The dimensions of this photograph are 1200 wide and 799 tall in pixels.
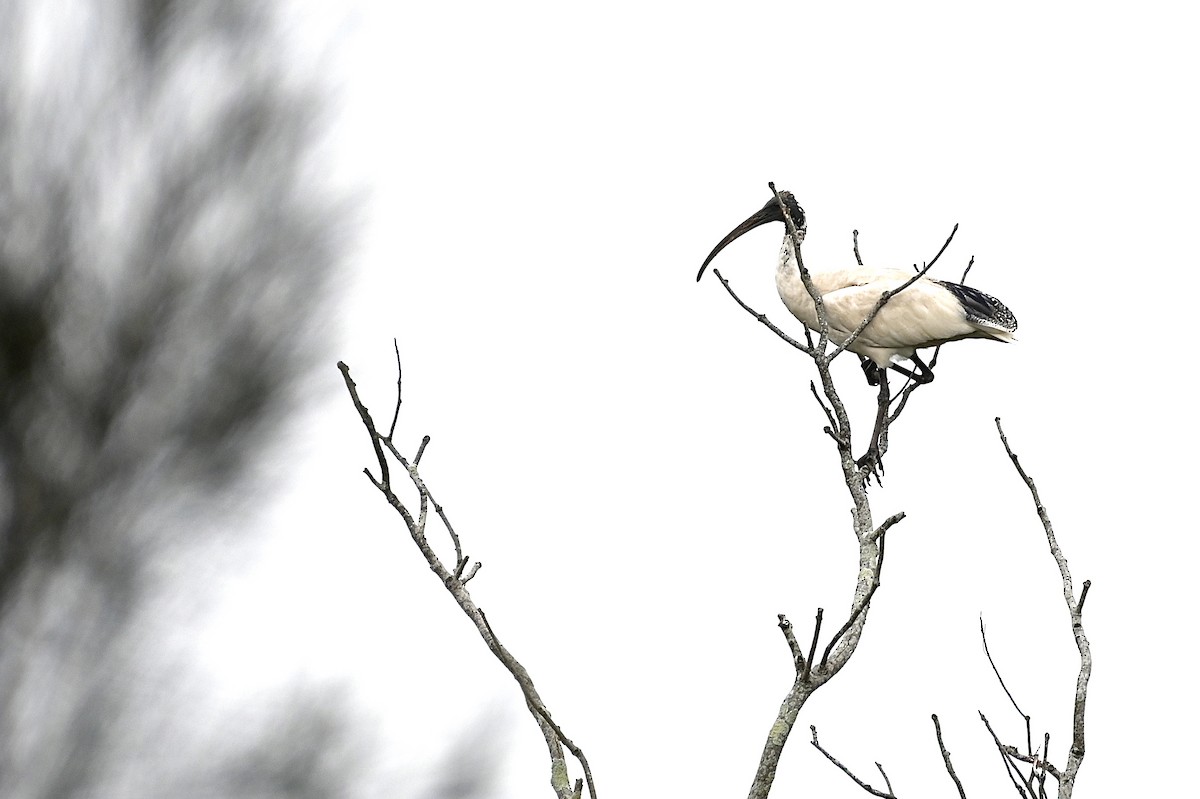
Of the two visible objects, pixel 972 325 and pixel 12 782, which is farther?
pixel 972 325

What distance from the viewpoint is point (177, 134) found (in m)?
3.12

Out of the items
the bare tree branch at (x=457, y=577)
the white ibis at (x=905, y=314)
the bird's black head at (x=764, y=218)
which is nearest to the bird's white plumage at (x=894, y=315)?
the white ibis at (x=905, y=314)

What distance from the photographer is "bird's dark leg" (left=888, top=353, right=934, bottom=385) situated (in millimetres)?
5441

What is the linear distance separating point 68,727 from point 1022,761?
2665 millimetres

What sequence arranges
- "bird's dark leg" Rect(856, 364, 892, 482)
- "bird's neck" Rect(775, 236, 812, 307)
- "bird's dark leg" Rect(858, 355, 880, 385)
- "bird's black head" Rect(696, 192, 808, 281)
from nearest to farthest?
"bird's dark leg" Rect(856, 364, 892, 482) < "bird's dark leg" Rect(858, 355, 880, 385) < "bird's neck" Rect(775, 236, 812, 307) < "bird's black head" Rect(696, 192, 808, 281)

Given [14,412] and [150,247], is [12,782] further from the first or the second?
[150,247]

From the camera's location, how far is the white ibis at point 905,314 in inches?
213

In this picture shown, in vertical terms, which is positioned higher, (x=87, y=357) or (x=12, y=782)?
(x=87, y=357)

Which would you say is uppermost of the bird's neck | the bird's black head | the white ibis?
the bird's black head

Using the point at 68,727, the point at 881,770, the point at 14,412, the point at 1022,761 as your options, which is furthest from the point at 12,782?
the point at 1022,761

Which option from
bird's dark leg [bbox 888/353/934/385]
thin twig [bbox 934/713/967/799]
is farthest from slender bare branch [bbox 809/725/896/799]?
bird's dark leg [bbox 888/353/934/385]

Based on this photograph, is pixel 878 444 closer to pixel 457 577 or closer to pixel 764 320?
pixel 764 320

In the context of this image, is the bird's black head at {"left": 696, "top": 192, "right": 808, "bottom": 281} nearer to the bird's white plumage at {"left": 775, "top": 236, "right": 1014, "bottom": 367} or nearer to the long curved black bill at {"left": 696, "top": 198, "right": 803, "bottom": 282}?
the long curved black bill at {"left": 696, "top": 198, "right": 803, "bottom": 282}

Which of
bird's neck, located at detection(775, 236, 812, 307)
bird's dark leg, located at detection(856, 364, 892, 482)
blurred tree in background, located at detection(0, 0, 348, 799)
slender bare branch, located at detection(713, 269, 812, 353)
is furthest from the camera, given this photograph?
bird's neck, located at detection(775, 236, 812, 307)
